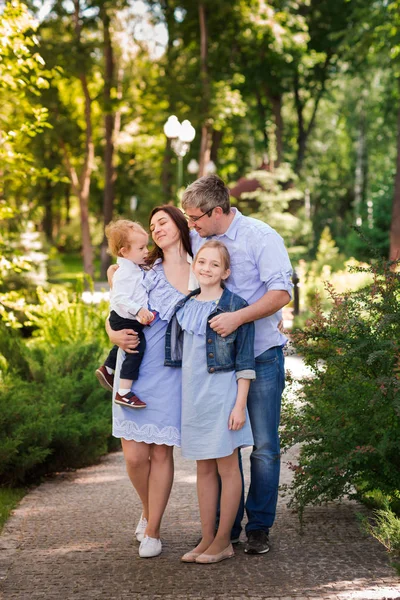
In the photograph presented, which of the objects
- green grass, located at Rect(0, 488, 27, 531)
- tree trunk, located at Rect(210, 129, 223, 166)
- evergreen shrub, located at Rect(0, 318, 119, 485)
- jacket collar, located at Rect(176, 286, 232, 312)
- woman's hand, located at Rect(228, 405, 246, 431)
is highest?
A: tree trunk, located at Rect(210, 129, 223, 166)

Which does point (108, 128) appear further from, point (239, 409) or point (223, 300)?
point (239, 409)

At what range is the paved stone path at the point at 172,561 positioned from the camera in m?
3.74

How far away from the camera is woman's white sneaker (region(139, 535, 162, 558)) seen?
14.1 feet

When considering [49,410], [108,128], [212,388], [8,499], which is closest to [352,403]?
[212,388]

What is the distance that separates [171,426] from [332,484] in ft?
2.95

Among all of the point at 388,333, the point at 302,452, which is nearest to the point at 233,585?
the point at 302,452

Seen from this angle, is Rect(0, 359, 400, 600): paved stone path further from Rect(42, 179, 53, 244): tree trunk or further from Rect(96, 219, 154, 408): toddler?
Rect(42, 179, 53, 244): tree trunk

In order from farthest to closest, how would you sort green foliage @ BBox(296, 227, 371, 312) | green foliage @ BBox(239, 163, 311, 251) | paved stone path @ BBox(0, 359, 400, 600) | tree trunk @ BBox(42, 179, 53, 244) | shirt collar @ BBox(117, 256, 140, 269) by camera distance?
tree trunk @ BBox(42, 179, 53, 244)
green foliage @ BBox(239, 163, 311, 251)
green foliage @ BBox(296, 227, 371, 312)
shirt collar @ BBox(117, 256, 140, 269)
paved stone path @ BBox(0, 359, 400, 600)

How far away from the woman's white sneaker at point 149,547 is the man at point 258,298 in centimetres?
43

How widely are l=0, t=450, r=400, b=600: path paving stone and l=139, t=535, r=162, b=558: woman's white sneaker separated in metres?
0.04

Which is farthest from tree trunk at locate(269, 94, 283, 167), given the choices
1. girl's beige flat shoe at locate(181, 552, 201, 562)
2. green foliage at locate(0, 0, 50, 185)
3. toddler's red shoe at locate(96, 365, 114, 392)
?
girl's beige flat shoe at locate(181, 552, 201, 562)

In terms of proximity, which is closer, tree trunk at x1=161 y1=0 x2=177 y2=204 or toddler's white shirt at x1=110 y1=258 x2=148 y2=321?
toddler's white shirt at x1=110 y1=258 x2=148 y2=321

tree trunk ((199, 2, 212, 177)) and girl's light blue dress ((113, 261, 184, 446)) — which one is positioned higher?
tree trunk ((199, 2, 212, 177))

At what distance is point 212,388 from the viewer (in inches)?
161
